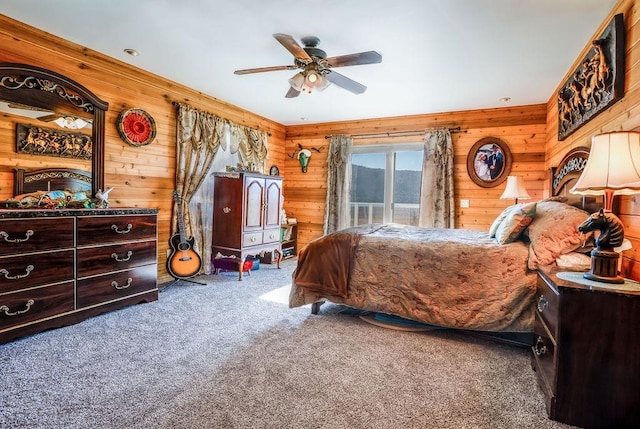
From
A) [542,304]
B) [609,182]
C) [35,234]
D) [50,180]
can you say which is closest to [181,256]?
[50,180]

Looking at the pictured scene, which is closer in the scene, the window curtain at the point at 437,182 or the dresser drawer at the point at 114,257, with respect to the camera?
the dresser drawer at the point at 114,257

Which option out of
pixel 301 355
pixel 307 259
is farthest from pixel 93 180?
pixel 301 355

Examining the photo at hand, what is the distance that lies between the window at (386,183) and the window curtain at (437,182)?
11.9 inches

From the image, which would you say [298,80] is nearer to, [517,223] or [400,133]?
[517,223]

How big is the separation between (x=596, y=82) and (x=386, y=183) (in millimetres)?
3218

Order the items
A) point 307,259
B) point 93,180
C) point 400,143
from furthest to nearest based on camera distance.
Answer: point 400,143 < point 93,180 < point 307,259

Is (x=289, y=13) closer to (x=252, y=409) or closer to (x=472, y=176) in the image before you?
(x=252, y=409)

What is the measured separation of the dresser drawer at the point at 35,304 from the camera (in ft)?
7.41

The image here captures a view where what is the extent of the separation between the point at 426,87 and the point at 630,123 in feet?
7.31

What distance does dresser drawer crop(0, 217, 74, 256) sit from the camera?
227 centimetres

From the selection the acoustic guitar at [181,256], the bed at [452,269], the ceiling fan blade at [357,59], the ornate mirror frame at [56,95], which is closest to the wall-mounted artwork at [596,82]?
the bed at [452,269]

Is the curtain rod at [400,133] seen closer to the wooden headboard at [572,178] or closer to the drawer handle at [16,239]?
the wooden headboard at [572,178]

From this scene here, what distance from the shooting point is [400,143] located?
210 inches

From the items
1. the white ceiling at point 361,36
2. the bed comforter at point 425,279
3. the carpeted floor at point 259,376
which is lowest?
the carpeted floor at point 259,376
